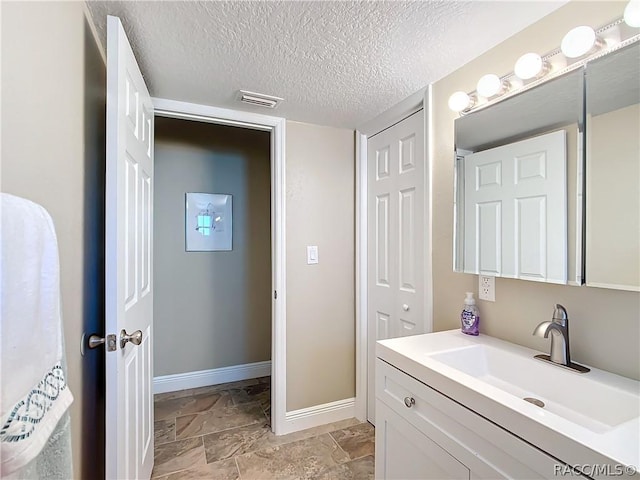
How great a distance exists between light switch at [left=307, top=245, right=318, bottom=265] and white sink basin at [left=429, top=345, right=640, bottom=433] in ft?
3.79

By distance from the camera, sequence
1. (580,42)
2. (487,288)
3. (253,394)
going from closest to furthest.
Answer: (580,42) → (487,288) → (253,394)

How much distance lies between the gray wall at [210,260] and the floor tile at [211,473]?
3.60 feet

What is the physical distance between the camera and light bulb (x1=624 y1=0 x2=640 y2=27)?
35.3 inches

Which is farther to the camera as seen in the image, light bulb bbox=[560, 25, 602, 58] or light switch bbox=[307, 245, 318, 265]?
light switch bbox=[307, 245, 318, 265]

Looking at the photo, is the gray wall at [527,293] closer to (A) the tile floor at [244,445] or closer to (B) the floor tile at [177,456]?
(A) the tile floor at [244,445]

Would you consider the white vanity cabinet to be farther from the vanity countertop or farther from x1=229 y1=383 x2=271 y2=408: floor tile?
x1=229 y1=383 x2=271 y2=408: floor tile

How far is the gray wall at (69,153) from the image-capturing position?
72cm

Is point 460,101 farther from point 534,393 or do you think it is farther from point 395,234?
point 534,393

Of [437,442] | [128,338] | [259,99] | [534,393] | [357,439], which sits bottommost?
[357,439]

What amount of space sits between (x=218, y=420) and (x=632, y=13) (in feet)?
9.26

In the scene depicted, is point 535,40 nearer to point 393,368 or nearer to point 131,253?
point 393,368

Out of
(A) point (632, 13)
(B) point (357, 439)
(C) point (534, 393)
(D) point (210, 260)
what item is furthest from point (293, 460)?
(A) point (632, 13)

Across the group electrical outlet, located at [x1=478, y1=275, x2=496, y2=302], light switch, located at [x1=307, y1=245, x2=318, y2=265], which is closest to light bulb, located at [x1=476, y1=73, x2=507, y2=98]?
electrical outlet, located at [x1=478, y1=275, x2=496, y2=302]

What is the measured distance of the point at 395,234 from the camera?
2.03 metres
